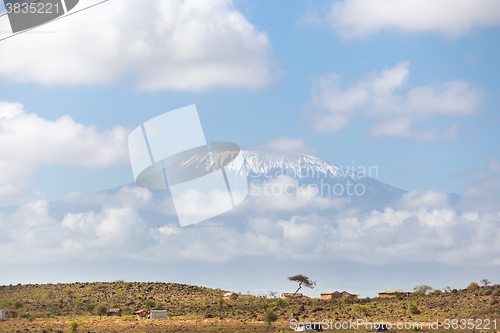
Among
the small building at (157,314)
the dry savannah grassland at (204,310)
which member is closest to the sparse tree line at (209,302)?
the dry savannah grassland at (204,310)

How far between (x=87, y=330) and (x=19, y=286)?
191ft

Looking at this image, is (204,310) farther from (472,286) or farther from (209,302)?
(472,286)

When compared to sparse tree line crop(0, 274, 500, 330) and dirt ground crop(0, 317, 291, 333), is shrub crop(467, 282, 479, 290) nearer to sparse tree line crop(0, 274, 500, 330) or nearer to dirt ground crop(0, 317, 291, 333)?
sparse tree line crop(0, 274, 500, 330)

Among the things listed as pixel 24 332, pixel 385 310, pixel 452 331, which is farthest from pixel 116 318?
pixel 452 331

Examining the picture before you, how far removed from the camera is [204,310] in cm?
7144

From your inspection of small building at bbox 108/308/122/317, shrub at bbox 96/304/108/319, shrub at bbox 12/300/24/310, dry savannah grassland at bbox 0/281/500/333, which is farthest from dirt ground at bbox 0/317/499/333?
shrub at bbox 12/300/24/310

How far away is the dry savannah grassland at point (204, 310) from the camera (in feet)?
169

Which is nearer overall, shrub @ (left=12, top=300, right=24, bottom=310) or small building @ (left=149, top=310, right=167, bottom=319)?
small building @ (left=149, top=310, right=167, bottom=319)

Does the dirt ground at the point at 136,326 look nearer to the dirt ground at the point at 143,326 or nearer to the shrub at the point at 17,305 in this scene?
the dirt ground at the point at 143,326

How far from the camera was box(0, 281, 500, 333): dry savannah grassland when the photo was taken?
51.5 meters

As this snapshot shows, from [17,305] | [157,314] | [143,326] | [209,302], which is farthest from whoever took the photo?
[209,302]

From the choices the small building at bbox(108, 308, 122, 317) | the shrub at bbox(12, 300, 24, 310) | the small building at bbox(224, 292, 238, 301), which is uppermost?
the small building at bbox(224, 292, 238, 301)

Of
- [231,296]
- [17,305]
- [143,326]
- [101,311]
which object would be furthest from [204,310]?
[17,305]

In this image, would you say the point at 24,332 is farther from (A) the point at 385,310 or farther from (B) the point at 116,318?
(A) the point at 385,310
